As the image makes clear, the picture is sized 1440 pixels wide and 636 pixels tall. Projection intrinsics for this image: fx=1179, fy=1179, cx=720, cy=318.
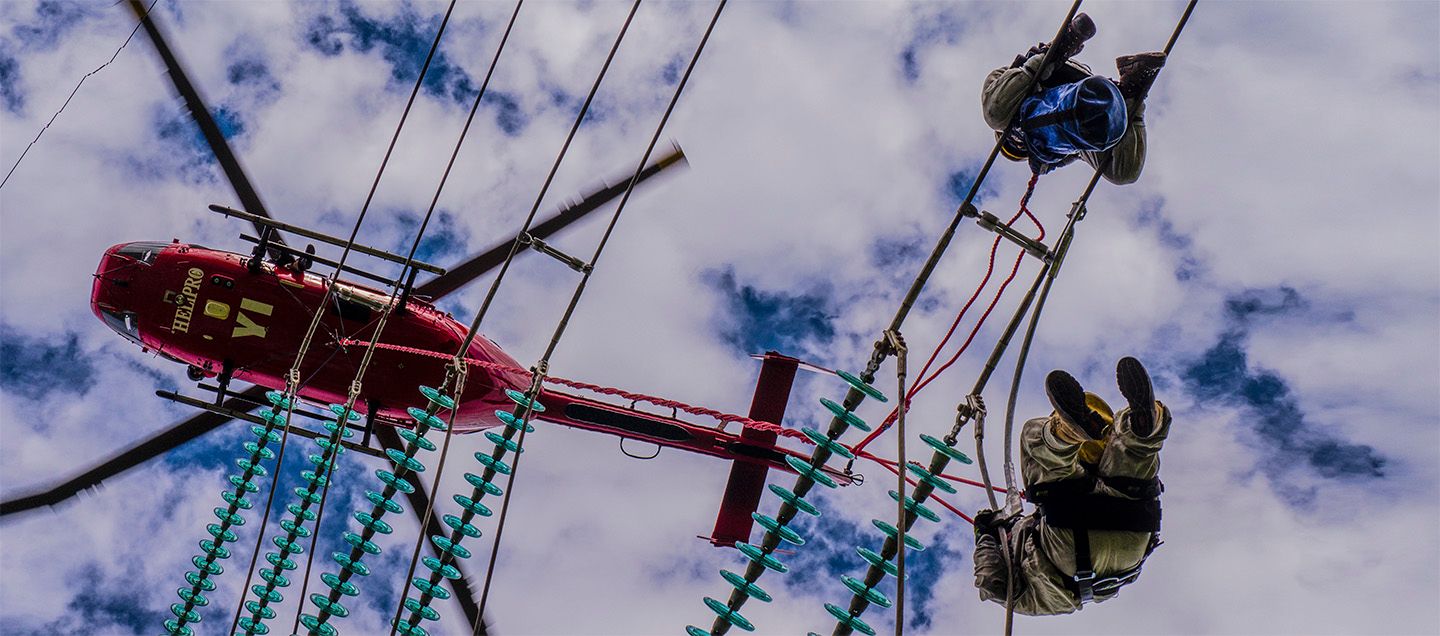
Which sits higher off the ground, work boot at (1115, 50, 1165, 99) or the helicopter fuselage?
the helicopter fuselage

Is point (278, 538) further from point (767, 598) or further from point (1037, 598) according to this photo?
point (1037, 598)

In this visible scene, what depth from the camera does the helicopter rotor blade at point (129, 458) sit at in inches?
547

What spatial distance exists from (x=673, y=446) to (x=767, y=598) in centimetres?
733

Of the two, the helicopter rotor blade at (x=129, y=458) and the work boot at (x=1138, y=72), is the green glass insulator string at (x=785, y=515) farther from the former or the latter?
the helicopter rotor blade at (x=129, y=458)

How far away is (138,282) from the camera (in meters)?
12.7

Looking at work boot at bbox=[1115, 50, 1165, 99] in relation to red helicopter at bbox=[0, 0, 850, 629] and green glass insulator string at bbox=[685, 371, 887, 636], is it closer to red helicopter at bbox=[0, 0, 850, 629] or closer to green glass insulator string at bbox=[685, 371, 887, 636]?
green glass insulator string at bbox=[685, 371, 887, 636]

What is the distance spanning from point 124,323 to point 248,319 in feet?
4.76

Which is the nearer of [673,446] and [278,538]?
[278,538]

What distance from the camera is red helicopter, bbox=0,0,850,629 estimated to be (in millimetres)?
12656

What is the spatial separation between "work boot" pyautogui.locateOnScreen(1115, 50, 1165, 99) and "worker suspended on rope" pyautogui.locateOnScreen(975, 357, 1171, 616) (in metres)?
1.72

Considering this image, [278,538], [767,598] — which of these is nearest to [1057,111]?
[767,598]

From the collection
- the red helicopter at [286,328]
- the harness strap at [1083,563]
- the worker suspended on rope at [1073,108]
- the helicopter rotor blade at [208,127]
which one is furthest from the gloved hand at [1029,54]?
the helicopter rotor blade at [208,127]

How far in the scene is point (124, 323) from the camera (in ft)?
42.2

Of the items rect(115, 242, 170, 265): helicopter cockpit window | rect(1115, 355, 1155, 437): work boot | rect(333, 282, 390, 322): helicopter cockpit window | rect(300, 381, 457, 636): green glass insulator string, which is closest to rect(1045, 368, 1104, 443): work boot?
rect(1115, 355, 1155, 437): work boot
